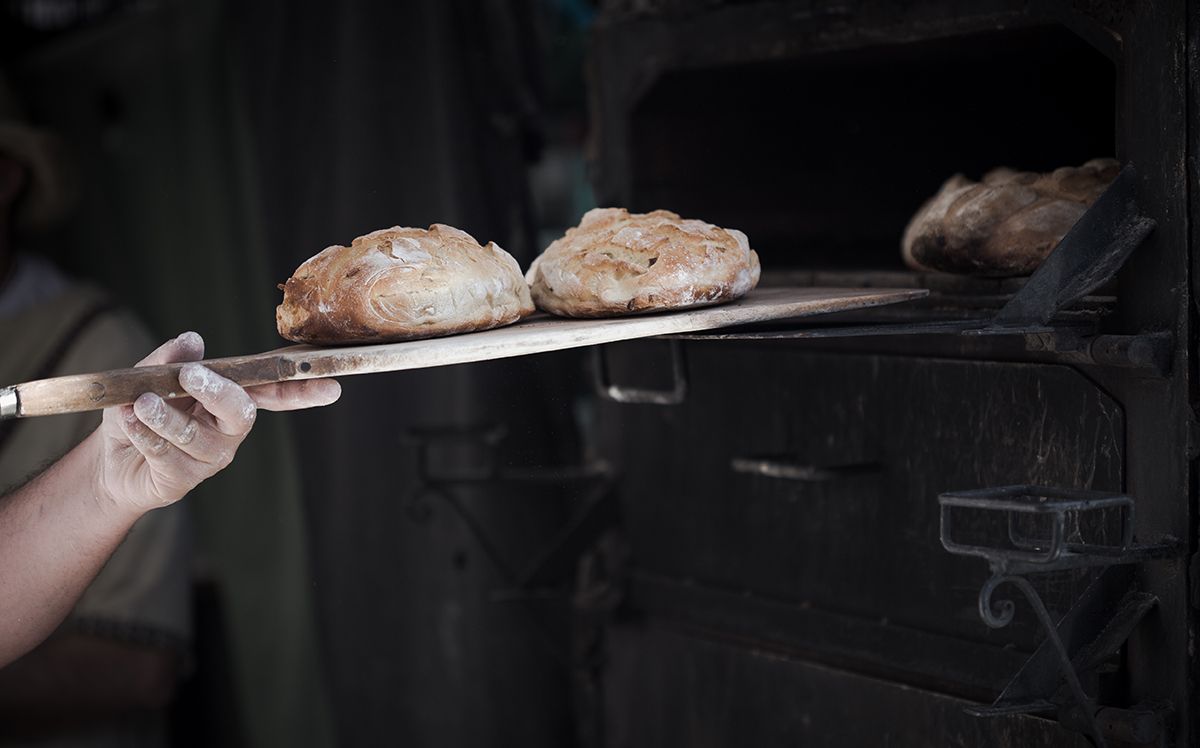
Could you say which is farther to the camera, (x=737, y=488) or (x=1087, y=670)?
(x=737, y=488)

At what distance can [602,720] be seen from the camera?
2.67 meters

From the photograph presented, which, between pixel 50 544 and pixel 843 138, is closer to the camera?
pixel 50 544

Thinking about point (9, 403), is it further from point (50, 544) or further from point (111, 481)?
point (50, 544)

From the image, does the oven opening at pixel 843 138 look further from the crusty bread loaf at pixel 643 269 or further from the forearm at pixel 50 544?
the forearm at pixel 50 544

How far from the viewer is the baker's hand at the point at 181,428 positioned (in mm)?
1384

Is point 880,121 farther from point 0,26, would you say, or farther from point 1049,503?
point 0,26

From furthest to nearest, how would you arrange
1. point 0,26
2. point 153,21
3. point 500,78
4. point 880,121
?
point 0,26 → point 153,21 → point 500,78 → point 880,121

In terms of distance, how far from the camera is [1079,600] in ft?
5.40

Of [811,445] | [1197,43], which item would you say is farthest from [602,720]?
[1197,43]

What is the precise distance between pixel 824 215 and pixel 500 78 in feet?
2.76

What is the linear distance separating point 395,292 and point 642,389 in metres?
1.01

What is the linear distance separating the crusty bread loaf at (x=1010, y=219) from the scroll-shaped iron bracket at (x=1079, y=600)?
355mm

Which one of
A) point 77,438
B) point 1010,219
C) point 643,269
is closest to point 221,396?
point 643,269

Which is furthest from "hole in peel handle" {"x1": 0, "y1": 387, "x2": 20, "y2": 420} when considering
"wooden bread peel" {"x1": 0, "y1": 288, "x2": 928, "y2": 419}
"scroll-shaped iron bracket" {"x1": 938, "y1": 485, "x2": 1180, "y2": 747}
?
"scroll-shaped iron bracket" {"x1": 938, "y1": 485, "x2": 1180, "y2": 747}
